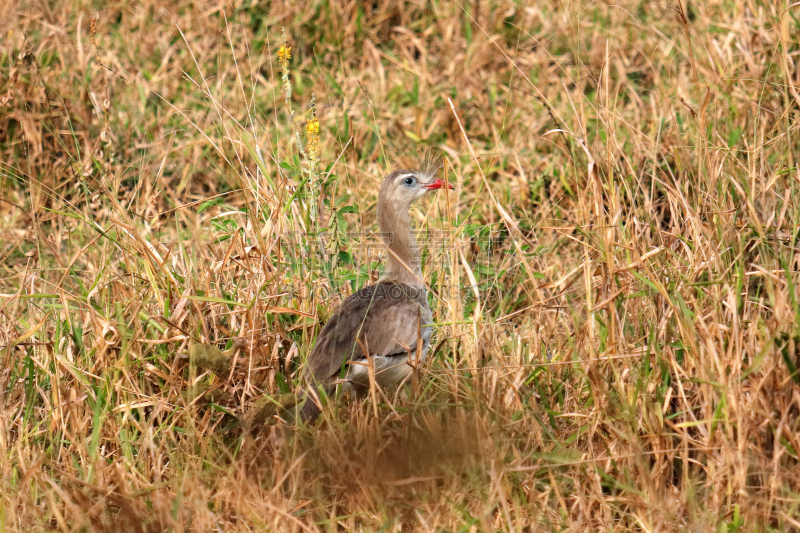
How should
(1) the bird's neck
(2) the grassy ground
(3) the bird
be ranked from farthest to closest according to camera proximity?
1. (1) the bird's neck
2. (3) the bird
3. (2) the grassy ground

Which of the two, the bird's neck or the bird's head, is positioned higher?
the bird's head

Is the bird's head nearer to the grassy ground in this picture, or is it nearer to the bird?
the bird

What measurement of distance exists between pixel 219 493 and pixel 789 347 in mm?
1768

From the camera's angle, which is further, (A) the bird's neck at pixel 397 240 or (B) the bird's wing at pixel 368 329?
(A) the bird's neck at pixel 397 240

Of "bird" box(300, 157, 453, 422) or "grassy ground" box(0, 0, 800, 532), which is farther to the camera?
"bird" box(300, 157, 453, 422)

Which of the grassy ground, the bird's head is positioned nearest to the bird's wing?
the grassy ground

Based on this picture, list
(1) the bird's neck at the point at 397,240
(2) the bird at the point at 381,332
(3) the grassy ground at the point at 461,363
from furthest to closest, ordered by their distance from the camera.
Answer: (1) the bird's neck at the point at 397,240
(2) the bird at the point at 381,332
(3) the grassy ground at the point at 461,363

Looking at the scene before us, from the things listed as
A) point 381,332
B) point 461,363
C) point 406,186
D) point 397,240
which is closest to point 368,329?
point 381,332

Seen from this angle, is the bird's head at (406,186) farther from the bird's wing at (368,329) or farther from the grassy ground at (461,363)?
the bird's wing at (368,329)

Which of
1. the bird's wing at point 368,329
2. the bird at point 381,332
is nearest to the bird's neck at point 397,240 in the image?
the bird at point 381,332

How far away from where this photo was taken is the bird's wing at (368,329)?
3207 millimetres

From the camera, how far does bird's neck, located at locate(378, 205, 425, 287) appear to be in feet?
12.1

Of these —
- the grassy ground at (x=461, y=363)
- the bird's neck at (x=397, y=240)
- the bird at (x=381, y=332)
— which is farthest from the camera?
the bird's neck at (x=397, y=240)

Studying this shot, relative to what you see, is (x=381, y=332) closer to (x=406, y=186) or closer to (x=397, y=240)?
(x=397, y=240)
